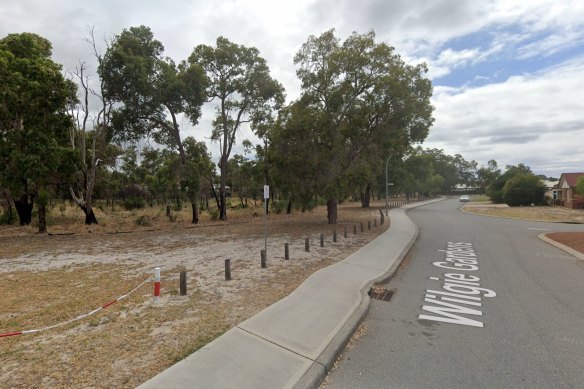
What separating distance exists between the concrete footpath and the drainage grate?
0.15 metres

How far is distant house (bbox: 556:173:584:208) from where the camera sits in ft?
128

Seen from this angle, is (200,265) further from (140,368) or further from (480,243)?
(480,243)

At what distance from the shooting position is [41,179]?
14938mm

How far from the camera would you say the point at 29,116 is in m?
15.0

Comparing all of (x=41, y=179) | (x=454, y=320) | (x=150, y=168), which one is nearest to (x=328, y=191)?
(x=454, y=320)

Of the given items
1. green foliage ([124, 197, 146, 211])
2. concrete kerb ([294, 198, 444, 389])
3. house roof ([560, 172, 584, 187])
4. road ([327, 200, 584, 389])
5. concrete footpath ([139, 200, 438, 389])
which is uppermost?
house roof ([560, 172, 584, 187])

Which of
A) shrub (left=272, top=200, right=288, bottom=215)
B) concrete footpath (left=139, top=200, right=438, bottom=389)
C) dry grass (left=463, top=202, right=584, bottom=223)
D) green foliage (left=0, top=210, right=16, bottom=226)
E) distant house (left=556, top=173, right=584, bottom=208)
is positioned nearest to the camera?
concrete footpath (left=139, top=200, right=438, bottom=389)

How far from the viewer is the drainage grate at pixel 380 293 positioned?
6.72 m

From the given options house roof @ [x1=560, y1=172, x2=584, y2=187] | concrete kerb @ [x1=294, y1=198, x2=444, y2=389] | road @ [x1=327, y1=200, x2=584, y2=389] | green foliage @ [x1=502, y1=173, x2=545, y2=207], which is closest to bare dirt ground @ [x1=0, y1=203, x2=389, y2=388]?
concrete kerb @ [x1=294, y1=198, x2=444, y2=389]

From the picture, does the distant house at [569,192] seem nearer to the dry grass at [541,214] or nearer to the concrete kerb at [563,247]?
the dry grass at [541,214]

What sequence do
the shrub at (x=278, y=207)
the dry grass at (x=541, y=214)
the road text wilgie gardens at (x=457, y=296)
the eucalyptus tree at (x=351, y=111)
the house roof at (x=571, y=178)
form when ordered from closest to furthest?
the road text wilgie gardens at (x=457, y=296)
the eucalyptus tree at (x=351, y=111)
the dry grass at (x=541, y=214)
the shrub at (x=278, y=207)
the house roof at (x=571, y=178)

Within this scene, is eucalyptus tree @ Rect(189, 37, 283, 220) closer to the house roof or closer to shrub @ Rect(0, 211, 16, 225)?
shrub @ Rect(0, 211, 16, 225)

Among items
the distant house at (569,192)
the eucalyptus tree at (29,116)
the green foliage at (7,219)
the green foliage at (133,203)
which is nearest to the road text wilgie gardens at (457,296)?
the eucalyptus tree at (29,116)

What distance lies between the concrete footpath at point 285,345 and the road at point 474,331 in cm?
31
